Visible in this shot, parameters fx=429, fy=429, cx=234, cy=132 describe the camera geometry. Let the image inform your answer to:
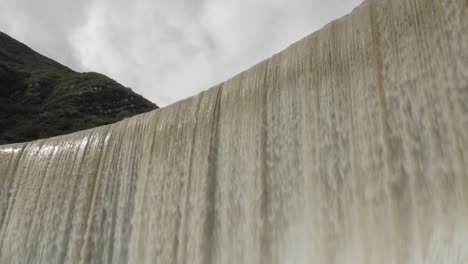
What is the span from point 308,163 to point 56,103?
84.3ft

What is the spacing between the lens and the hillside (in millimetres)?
23391

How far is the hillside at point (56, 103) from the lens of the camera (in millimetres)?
23391

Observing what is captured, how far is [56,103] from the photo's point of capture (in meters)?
26.7

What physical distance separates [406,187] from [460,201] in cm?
40

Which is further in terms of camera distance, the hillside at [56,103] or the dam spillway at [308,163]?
the hillside at [56,103]

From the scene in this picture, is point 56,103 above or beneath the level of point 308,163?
above

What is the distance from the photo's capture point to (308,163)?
12.8 ft

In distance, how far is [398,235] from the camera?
3.07 metres

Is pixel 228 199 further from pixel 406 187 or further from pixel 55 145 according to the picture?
pixel 55 145

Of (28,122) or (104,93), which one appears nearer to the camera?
(28,122)

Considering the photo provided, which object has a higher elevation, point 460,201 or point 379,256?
point 460,201

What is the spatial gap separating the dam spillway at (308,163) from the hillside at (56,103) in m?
18.3

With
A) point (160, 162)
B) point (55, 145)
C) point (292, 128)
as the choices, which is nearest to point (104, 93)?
point (55, 145)

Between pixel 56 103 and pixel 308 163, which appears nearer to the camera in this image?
pixel 308 163
